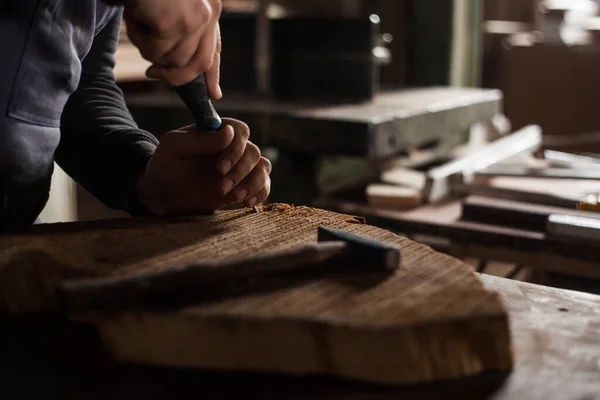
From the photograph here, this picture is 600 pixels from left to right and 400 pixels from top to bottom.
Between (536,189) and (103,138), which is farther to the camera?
(536,189)

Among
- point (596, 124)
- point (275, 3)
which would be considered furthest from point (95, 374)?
point (596, 124)

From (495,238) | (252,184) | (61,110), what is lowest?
(495,238)

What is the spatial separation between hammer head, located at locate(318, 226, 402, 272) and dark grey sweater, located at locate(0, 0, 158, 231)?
39 cm

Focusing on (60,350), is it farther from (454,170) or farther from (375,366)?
(454,170)

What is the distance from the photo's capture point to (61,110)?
3.36 feet

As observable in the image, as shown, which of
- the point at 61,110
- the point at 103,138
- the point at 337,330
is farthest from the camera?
the point at 103,138

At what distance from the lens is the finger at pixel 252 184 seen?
1054 millimetres

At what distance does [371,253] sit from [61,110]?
20.4 inches

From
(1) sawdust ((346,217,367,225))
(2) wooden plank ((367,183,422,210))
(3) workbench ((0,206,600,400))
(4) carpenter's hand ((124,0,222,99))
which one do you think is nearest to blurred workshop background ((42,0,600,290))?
(2) wooden plank ((367,183,422,210))

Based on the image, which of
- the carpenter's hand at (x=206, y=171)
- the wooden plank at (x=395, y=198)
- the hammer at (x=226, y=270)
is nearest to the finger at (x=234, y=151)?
the carpenter's hand at (x=206, y=171)

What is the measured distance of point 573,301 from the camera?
2.80ft

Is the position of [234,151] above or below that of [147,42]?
below

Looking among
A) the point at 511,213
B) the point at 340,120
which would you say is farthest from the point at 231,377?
the point at 340,120

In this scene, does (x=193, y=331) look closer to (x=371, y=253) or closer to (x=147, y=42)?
(x=371, y=253)
